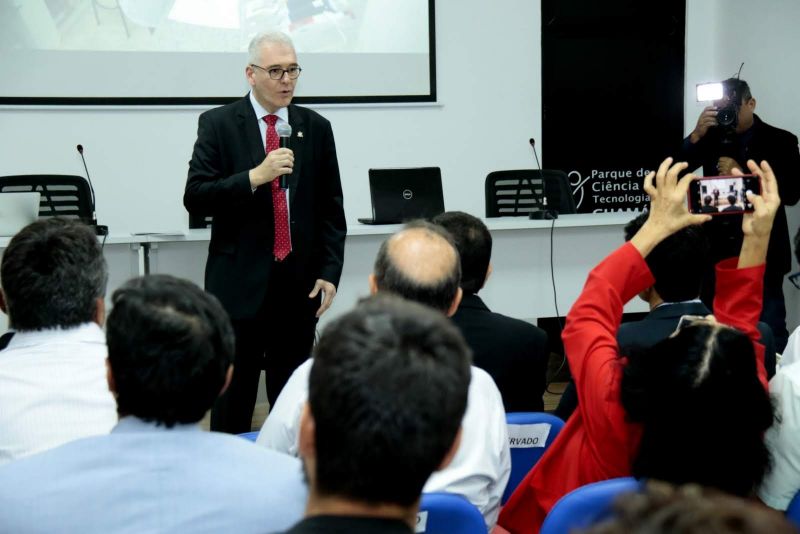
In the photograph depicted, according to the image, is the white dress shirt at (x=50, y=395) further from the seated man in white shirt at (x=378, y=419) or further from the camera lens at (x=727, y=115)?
the camera lens at (x=727, y=115)

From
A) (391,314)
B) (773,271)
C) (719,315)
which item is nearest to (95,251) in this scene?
(391,314)

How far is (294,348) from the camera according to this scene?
10.3 feet

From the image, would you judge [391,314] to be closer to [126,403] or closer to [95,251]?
[126,403]

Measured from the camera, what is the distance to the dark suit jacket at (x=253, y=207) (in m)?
3.01

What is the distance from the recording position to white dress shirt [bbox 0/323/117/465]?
1.54m

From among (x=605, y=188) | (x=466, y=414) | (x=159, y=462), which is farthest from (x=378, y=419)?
(x=605, y=188)

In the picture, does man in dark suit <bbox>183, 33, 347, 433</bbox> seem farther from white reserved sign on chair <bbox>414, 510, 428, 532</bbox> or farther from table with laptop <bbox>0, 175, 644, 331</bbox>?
white reserved sign on chair <bbox>414, 510, 428, 532</bbox>

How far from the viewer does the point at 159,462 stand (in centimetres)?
116

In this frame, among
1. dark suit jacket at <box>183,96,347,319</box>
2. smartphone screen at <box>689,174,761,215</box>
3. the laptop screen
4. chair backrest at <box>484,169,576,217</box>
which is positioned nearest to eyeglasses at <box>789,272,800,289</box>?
chair backrest at <box>484,169,576,217</box>

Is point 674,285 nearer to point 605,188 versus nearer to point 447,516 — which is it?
point 447,516

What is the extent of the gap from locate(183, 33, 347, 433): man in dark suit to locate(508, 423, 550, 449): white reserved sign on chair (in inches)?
53.1

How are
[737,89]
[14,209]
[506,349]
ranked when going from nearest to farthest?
1. [506,349]
2. [14,209]
3. [737,89]

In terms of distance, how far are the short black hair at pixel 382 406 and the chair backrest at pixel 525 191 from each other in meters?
3.77

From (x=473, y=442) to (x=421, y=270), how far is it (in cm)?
37
